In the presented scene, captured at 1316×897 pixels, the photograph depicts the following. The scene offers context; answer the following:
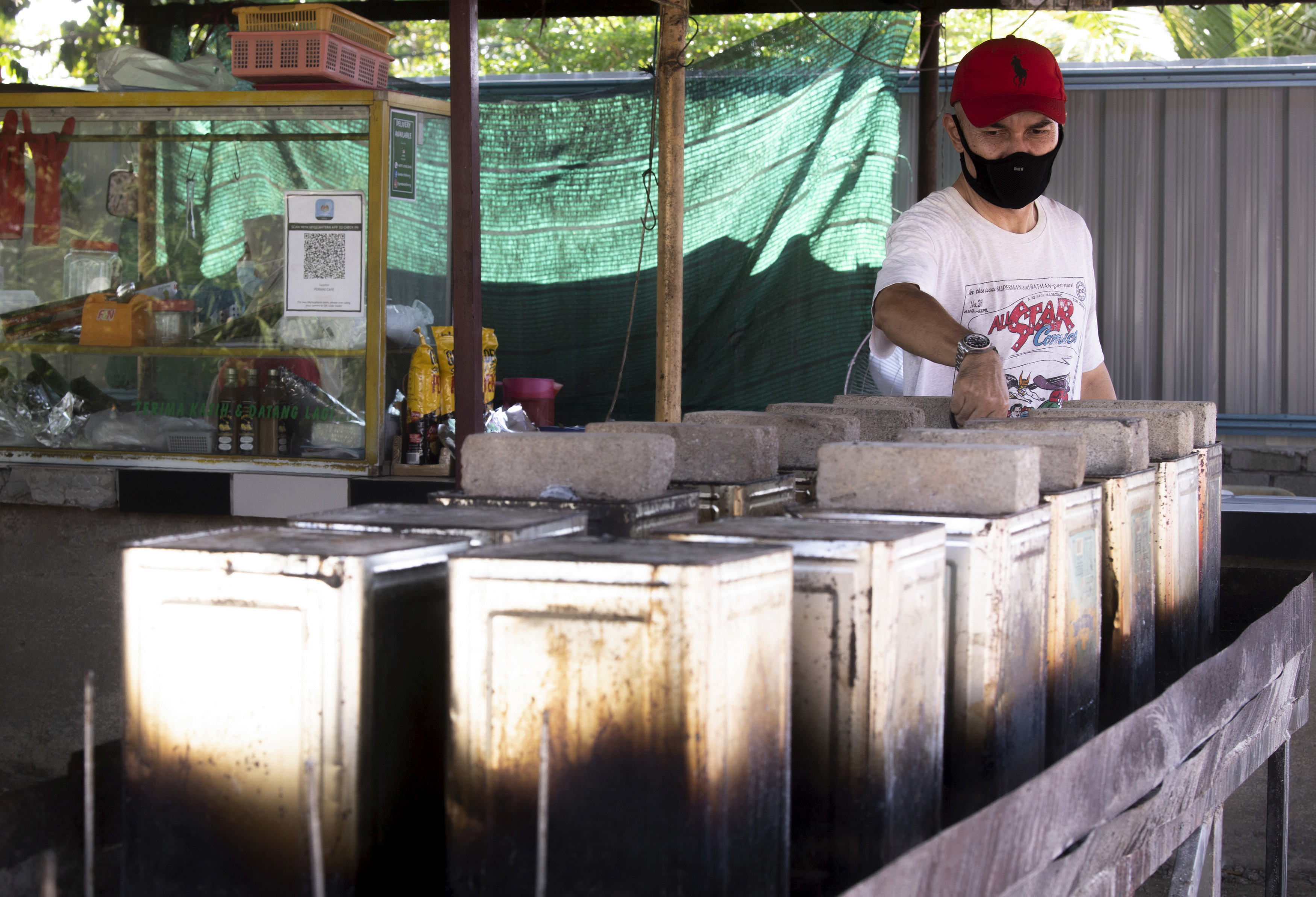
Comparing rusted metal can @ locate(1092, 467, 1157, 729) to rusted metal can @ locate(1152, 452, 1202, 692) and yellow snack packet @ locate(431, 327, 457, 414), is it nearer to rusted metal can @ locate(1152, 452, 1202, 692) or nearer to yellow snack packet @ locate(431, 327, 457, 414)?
rusted metal can @ locate(1152, 452, 1202, 692)

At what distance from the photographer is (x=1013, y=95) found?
250cm

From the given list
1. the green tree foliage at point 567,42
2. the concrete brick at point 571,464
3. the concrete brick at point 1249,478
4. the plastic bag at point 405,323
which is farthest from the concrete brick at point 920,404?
the green tree foliage at point 567,42

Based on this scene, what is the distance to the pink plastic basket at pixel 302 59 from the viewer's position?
3887 millimetres

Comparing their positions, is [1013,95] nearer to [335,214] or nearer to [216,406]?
[335,214]

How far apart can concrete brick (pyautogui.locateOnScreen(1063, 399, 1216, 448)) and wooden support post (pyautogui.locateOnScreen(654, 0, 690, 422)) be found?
2212 millimetres

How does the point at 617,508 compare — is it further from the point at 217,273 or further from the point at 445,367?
the point at 217,273

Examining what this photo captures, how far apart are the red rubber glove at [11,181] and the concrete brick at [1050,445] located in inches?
152

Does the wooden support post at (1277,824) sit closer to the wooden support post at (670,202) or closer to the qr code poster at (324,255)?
the wooden support post at (670,202)

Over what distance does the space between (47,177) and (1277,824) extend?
412 cm

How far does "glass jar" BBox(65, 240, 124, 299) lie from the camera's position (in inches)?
168

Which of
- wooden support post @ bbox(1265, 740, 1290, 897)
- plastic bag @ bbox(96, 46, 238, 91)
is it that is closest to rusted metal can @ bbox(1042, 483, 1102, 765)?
wooden support post @ bbox(1265, 740, 1290, 897)

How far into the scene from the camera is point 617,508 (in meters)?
1.20

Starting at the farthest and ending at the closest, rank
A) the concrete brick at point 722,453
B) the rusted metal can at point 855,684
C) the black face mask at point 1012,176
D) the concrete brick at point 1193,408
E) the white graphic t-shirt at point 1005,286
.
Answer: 1. the white graphic t-shirt at point 1005,286
2. the black face mask at point 1012,176
3. the concrete brick at point 1193,408
4. the concrete brick at point 722,453
5. the rusted metal can at point 855,684

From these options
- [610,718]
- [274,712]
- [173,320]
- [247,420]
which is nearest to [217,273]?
[173,320]
